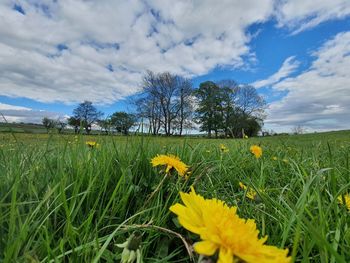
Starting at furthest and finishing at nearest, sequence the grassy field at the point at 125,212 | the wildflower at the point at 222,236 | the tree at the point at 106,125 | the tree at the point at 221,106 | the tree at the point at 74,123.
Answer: the tree at the point at 221,106
the tree at the point at 106,125
the tree at the point at 74,123
the grassy field at the point at 125,212
the wildflower at the point at 222,236

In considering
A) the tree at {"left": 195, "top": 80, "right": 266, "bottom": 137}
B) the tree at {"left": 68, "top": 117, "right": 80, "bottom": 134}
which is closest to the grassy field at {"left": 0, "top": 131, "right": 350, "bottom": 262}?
the tree at {"left": 68, "top": 117, "right": 80, "bottom": 134}

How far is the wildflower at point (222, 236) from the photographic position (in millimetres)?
472

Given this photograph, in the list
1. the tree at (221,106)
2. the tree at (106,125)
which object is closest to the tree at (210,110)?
the tree at (221,106)

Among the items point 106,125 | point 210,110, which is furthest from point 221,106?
point 106,125

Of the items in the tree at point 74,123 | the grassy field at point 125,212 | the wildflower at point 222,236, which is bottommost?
the grassy field at point 125,212

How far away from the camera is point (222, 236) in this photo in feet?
1.61

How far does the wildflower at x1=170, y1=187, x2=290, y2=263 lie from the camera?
472 mm

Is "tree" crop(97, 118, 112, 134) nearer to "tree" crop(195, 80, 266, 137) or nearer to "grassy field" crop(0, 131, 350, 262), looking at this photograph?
"grassy field" crop(0, 131, 350, 262)

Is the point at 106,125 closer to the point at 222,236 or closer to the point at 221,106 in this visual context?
the point at 222,236

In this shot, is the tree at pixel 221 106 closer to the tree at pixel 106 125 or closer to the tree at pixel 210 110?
the tree at pixel 210 110

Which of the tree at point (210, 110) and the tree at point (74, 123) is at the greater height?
the tree at point (210, 110)

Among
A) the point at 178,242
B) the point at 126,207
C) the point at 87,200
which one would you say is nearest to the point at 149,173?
the point at 126,207

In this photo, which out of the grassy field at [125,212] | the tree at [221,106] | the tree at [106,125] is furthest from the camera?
the tree at [221,106]

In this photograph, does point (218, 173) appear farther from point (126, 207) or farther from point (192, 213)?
point (192, 213)
